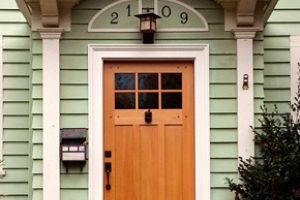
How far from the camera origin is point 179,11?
15.7 feet

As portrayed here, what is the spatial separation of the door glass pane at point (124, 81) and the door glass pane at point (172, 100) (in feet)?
1.04

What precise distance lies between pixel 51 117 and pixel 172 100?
1.12 meters

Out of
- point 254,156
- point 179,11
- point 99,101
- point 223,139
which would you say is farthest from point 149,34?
point 254,156

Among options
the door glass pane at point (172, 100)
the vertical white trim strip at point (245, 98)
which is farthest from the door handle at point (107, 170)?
the vertical white trim strip at point (245, 98)

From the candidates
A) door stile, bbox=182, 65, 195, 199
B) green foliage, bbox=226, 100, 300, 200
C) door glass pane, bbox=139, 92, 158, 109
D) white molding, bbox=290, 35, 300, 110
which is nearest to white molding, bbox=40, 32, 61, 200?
door glass pane, bbox=139, 92, 158, 109

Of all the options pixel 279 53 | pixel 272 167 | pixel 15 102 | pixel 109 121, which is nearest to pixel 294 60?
pixel 279 53

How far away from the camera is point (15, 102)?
5.34 m

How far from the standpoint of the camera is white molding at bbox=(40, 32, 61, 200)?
461 centimetres

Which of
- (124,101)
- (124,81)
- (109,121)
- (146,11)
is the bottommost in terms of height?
(109,121)

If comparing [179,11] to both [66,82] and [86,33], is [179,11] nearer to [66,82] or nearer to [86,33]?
[86,33]

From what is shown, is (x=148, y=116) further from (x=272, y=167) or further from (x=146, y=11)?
(x=272, y=167)

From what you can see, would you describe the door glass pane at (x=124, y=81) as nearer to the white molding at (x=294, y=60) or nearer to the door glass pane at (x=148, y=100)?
the door glass pane at (x=148, y=100)

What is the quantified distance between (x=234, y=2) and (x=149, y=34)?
82 cm

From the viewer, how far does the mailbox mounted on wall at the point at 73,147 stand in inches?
181
